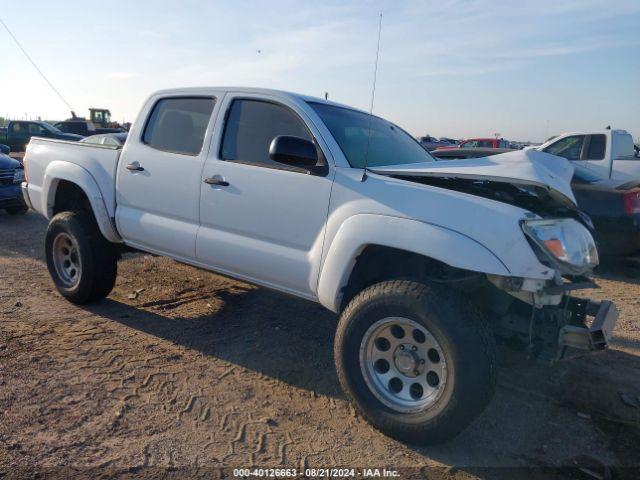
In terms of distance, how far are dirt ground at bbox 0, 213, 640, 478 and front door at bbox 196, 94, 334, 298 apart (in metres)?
0.73

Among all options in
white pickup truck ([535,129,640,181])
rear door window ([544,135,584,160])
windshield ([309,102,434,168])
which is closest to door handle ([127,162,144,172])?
windshield ([309,102,434,168])

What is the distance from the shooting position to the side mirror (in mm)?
3084

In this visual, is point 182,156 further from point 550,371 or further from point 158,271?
point 550,371

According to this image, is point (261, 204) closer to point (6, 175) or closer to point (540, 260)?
point (540, 260)

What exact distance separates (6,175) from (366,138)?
7896 mm

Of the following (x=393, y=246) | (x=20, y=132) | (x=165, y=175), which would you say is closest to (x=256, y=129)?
(x=165, y=175)

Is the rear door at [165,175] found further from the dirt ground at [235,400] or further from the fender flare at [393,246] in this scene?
the fender flare at [393,246]

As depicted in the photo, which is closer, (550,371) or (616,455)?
(616,455)

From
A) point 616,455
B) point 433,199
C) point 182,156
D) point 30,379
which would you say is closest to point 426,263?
point 433,199

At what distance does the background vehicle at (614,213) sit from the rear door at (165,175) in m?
4.85

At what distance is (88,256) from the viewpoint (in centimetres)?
454

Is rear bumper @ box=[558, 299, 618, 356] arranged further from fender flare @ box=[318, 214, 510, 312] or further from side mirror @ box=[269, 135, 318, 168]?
side mirror @ box=[269, 135, 318, 168]

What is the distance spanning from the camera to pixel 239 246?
362 centimetres

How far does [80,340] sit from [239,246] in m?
1.57
